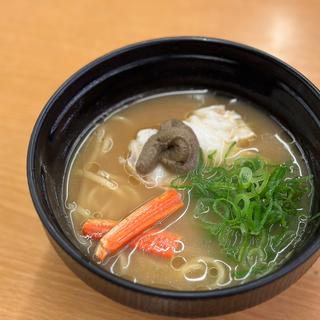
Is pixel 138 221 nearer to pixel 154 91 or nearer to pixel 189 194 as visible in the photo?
pixel 189 194

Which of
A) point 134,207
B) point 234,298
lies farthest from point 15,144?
point 234,298

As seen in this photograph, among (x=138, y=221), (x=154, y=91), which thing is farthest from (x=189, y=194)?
(x=154, y=91)

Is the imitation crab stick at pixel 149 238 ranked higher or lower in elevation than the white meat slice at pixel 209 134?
lower

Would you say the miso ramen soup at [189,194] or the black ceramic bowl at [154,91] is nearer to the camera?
the black ceramic bowl at [154,91]

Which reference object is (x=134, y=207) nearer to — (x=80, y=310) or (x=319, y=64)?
(x=80, y=310)

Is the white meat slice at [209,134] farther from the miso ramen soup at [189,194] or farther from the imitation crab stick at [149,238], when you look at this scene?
the imitation crab stick at [149,238]

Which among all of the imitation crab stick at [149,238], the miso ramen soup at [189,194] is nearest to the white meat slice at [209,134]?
the miso ramen soup at [189,194]

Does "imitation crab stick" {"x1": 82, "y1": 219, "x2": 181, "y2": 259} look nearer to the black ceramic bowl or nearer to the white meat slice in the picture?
the black ceramic bowl

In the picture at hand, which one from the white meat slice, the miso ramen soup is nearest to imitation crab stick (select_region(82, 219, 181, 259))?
the miso ramen soup

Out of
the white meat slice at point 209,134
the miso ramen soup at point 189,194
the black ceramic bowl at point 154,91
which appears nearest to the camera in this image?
the black ceramic bowl at point 154,91
